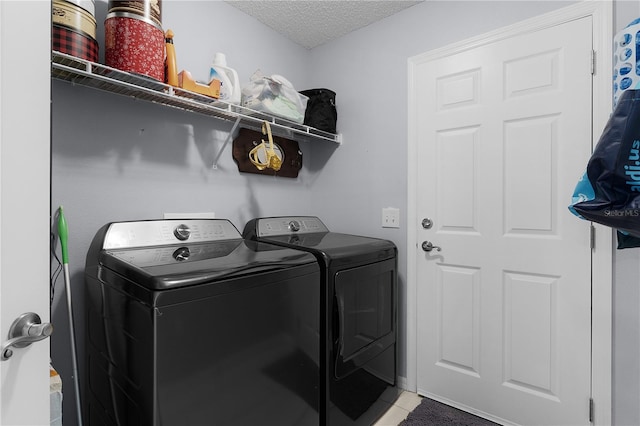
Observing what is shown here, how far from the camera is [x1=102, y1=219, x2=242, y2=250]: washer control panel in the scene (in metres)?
1.43

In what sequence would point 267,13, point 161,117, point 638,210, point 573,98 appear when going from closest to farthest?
1. point 638,210
2. point 573,98
3. point 161,117
4. point 267,13

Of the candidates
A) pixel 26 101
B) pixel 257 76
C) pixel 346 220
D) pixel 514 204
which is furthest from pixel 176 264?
pixel 514 204

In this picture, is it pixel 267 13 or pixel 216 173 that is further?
pixel 267 13

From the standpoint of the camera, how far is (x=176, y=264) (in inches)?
45.8

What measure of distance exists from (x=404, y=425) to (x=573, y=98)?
192cm

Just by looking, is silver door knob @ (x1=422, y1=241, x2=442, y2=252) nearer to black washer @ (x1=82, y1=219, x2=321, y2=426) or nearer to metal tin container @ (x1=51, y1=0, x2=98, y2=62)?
black washer @ (x1=82, y1=219, x2=321, y2=426)

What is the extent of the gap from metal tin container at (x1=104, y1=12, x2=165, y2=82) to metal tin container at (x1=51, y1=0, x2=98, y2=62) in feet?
0.26

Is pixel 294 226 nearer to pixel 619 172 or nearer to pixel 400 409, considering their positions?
pixel 400 409

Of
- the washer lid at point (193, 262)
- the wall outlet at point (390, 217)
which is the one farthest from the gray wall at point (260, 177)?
the washer lid at point (193, 262)

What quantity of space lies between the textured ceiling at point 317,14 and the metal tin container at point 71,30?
1.07 meters

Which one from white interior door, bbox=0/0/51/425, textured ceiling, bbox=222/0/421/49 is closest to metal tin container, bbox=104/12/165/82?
white interior door, bbox=0/0/51/425

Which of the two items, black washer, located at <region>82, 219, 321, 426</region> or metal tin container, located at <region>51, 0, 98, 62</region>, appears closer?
black washer, located at <region>82, 219, 321, 426</region>

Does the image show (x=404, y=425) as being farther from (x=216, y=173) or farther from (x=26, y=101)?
(x=26, y=101)

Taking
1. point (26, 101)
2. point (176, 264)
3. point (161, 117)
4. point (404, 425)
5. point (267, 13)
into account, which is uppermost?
point (267, 13)
